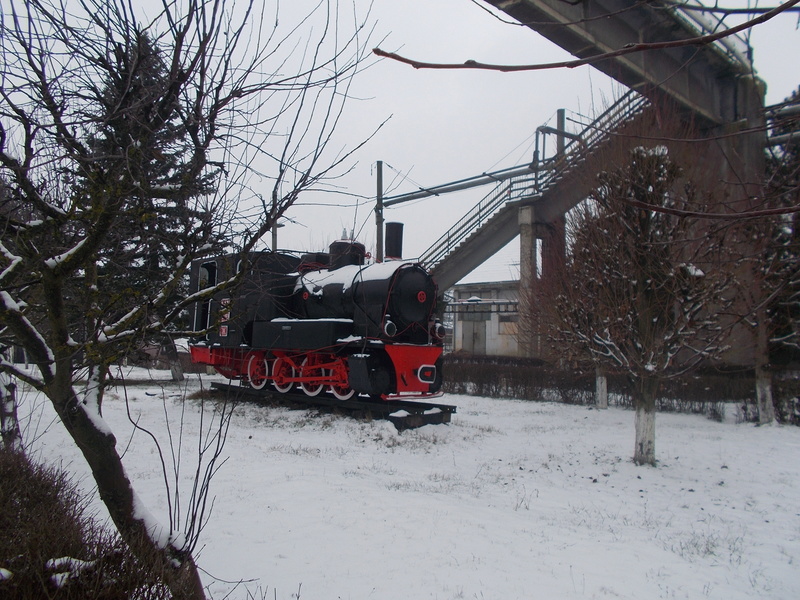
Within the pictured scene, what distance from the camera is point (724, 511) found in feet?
21.5

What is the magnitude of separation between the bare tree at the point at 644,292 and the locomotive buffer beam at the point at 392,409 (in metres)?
3.08

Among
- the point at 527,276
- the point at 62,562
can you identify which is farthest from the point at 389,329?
the point at 62,562

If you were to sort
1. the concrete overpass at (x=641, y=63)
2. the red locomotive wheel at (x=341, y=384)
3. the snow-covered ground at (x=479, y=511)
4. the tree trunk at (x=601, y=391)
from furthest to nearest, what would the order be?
the tree trunk at (x=601, y=391)
the red locomotive wheel at (x=341, y=384)
the concrete overpass at (x=641, y=63)
the snow-covered ground at (x=479, y=511)

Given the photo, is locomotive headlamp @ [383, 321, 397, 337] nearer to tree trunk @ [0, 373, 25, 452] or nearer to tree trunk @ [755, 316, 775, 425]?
tree trunk @ [0, 373, 25, 452]

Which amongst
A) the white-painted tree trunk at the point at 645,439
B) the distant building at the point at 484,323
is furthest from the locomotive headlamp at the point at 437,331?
the distant building at the point at 484,323

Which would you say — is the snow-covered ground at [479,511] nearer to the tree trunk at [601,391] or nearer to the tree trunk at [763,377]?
the tree trunk at [763,377]

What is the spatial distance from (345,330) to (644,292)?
5.54m

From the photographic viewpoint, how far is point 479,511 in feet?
19.3

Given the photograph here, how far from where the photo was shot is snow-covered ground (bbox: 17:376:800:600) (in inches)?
170

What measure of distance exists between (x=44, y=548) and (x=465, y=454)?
672 cm

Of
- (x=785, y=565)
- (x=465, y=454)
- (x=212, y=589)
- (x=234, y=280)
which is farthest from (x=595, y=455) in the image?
(x=234, y=280)

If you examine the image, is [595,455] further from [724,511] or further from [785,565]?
[785,565]

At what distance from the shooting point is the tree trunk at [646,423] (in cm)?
856

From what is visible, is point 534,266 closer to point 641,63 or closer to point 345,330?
point 345,330
